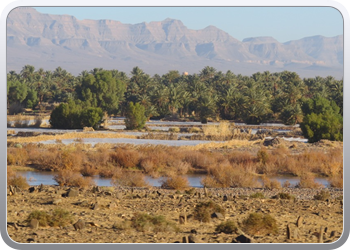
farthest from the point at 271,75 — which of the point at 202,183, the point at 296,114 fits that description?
the point at 202,183

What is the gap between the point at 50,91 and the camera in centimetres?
5875

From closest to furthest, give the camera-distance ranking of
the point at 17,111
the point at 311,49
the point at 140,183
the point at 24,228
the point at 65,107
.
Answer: the point at 24,228
the point at 311,49
the point at 140,183
the point at 65,107
the point at 17,111

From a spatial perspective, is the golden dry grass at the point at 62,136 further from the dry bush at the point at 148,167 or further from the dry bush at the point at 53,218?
the dry bush at the point at 53,218

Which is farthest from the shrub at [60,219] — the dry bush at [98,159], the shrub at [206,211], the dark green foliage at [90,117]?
the dark green foliage at [90,117]

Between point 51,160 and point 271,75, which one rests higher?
point 271,75

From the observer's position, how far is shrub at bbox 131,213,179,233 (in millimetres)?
7574

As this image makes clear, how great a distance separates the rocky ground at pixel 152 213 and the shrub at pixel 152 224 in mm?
91

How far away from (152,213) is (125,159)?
10554 mm

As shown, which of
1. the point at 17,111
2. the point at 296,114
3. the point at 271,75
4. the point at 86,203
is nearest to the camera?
the point at 86,203

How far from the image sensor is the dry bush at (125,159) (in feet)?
64.2

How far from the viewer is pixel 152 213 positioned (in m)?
9.31

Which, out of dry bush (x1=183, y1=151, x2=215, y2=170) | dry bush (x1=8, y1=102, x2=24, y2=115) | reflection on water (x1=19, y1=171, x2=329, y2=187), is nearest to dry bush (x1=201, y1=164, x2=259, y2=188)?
reflection on water (x1=19, y1=171, x2=329, y2=187)

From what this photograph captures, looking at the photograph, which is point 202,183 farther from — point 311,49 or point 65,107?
point 65,107

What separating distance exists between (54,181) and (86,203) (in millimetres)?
5878
